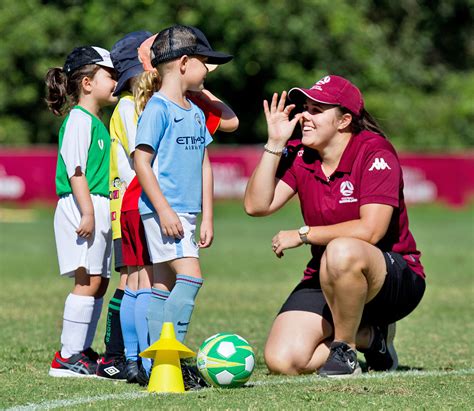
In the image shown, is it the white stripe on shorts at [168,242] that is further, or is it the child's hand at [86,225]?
the child's hand at [86,225]

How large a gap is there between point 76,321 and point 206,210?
45.4 inches

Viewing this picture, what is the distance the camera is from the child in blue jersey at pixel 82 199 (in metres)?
6.21

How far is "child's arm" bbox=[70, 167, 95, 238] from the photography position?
6.16m

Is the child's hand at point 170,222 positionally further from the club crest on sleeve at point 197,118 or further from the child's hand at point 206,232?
the club crest on sleeve at point 197,118

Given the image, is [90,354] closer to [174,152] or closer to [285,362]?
[285,362]

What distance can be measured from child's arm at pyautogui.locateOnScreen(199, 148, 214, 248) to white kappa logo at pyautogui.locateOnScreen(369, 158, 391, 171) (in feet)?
3.34

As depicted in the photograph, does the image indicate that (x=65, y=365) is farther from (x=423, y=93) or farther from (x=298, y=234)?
(x=423, y=93)

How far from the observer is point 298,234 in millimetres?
6254

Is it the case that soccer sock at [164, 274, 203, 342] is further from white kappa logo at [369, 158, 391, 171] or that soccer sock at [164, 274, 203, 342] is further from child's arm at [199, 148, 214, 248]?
white kappa logo at [369, 158, 391, 171]

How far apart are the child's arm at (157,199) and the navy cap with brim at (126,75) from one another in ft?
2.59

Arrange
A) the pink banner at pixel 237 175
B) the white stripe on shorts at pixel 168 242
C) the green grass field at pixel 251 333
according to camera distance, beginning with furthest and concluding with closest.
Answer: the pink banner at pixel 237 175, the white stripe on shorts at pixel 168 242, the green grass field at pixel 251 333

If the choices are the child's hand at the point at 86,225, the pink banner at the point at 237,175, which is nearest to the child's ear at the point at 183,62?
the child's hand at the point at 86,225

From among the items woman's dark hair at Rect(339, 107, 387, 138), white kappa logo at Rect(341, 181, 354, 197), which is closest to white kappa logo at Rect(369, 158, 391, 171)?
white kappa logo at Rect(341, 181, 354, 197)

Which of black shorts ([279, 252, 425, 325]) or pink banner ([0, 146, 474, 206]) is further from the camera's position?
pink banner ([0, 146, 474, 206])
